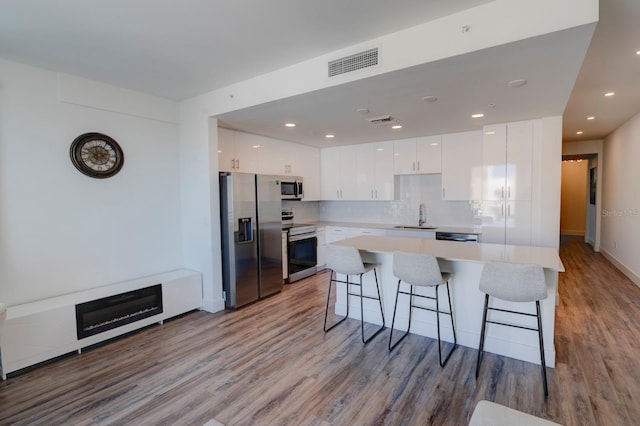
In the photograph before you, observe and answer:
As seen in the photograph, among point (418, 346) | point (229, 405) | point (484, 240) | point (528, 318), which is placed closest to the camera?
point (229, 405)

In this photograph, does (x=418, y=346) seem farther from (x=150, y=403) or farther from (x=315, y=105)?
(x=315, y=105)

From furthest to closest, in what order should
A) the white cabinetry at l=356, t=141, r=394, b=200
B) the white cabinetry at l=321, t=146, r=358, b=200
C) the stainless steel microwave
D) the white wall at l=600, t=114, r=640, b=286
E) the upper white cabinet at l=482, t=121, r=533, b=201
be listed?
the white cabinetry at l=321, t=146, r=358, b=200 < the white cabinetry at l=356, t=141, r=394, b=200 < the stainless steel microwave < the white wall at l=600, t=114, r=640, b=286 < the upper white cabinet at l=482, t=121, r=533, b=201

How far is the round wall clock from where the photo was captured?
3273 millimetres

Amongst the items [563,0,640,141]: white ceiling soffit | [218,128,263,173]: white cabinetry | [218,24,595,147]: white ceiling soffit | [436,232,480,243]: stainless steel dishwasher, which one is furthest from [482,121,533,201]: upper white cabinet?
[218,128,263,173]: white cabinetry

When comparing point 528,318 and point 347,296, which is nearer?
point 528,318

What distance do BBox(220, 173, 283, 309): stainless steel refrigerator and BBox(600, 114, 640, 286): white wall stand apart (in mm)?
5478

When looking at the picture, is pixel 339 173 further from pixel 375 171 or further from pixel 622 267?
pixel 622 267

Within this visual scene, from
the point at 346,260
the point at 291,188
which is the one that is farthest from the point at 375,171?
the point at 346,260

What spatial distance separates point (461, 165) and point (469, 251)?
2.42 m

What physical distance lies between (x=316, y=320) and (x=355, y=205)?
3340 mm

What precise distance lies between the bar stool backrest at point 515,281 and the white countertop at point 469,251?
21 cm

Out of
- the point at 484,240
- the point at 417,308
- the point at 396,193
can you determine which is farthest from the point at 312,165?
the point at 417,308

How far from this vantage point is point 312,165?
6.29 meters

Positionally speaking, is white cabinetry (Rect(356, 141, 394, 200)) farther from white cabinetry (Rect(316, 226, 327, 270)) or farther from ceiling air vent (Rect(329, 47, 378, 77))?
ceiling air vent (Rect(329, 47, 378, 77))
